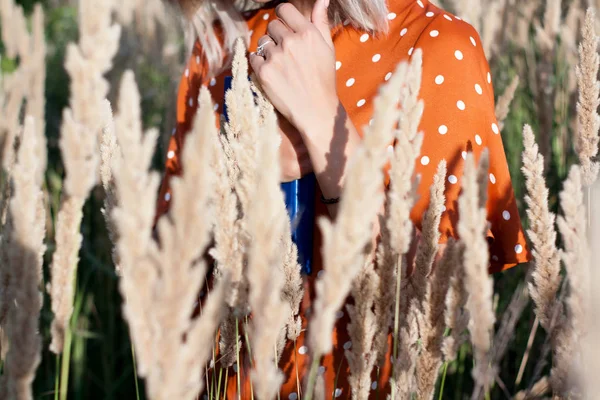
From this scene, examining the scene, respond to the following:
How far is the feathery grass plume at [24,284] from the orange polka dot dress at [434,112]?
1.33 feet

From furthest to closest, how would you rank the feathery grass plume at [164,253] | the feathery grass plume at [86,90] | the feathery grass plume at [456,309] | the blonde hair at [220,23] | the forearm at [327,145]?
the blonde hair at [220,23], the forearm at [327,145], the feathery grass plume at [456,309], the feathery grass plume at [86,90], the feathery grass plume at [164,253]

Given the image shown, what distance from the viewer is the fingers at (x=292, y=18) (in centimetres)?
109

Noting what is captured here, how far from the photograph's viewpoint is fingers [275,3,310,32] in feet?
3.58

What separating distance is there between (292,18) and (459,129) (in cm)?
34

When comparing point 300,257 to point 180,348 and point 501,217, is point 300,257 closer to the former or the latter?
point 501,217

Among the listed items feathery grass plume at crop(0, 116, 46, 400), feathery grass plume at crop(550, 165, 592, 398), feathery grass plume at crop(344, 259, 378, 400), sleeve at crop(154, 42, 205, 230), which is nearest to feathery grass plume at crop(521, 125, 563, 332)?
feathery grass plume at crop(550, 165, 592, 398)

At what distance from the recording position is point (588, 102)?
979mm

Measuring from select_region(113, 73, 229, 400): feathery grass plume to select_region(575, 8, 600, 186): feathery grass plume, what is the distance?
0.68 m

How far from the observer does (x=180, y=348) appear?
47 cm

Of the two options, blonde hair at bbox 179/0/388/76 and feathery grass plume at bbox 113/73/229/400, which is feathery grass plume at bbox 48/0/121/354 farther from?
blonde hair at bbox 179/0/388/76

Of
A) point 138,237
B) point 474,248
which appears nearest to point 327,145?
point 474,248

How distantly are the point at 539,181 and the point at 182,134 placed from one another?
94 centimetres

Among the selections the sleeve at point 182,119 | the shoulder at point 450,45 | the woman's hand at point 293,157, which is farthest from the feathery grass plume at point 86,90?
the sleeve at point 182,119

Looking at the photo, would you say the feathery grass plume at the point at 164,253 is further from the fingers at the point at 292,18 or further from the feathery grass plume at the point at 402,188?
the fingers at the point at 292,18
